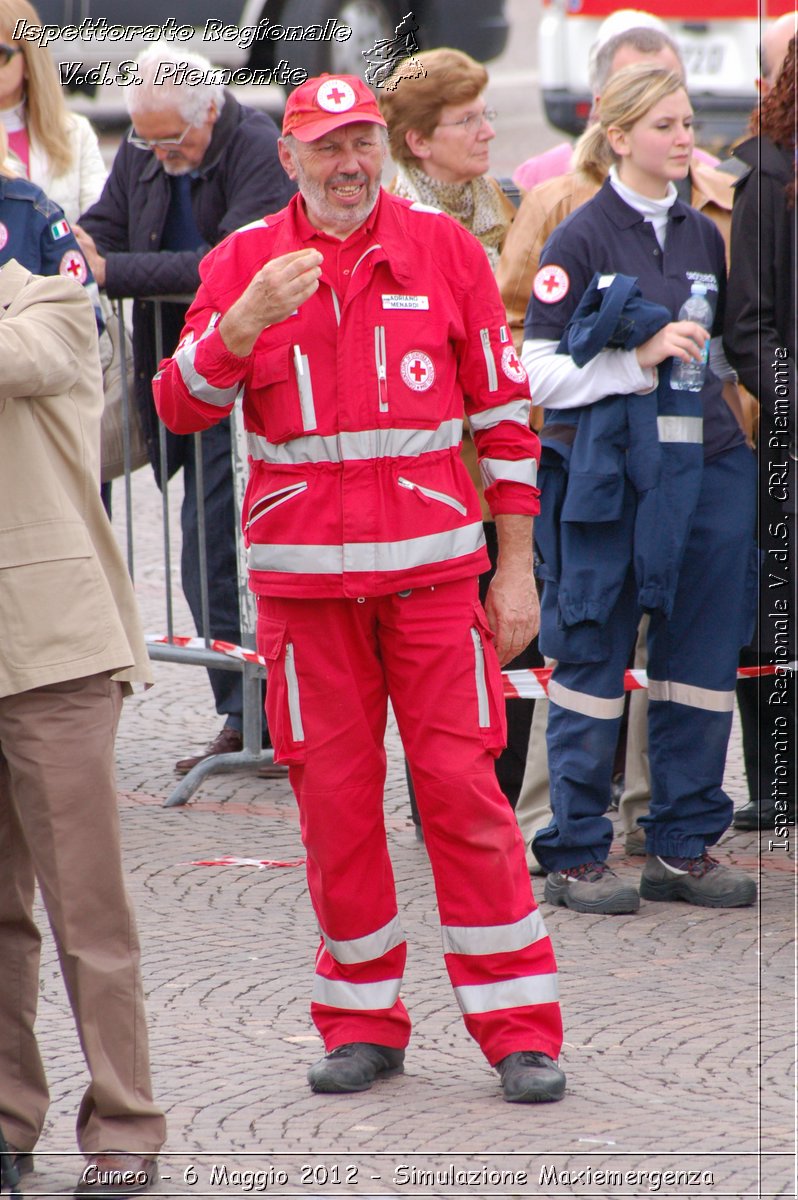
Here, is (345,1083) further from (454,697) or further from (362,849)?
(454,697)

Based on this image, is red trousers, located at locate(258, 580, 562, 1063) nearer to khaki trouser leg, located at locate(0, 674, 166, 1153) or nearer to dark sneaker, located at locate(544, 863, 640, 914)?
khaki trouser leg, located at locate(0, 674, 166, 1153)

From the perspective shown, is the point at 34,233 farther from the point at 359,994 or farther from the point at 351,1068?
the point at 351,1068

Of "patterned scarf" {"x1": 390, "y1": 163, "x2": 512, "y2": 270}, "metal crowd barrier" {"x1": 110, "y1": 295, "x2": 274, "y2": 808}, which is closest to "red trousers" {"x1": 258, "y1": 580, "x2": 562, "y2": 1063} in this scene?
"patterned scarf" {"x1": 390, "y1": 163, "x2": 512, "y2": 270}

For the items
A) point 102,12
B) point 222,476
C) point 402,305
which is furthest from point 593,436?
point 102,12

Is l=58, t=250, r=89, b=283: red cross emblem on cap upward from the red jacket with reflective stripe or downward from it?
upward

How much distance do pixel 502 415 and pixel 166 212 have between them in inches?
124

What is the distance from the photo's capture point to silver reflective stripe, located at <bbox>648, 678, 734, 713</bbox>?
5.74 metres

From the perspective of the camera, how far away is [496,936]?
14.4ft

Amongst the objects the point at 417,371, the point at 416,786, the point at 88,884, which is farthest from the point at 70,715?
the point at 417,371

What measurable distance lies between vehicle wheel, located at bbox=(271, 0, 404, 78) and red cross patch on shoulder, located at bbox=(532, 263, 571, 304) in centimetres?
548

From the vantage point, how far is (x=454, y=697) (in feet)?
14.4

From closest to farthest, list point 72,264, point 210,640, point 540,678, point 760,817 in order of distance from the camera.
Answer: point 72,264 → point 540,678 → point 760,817 → point 210,640

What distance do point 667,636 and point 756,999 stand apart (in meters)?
1.22

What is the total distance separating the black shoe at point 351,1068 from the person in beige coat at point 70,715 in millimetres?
586
